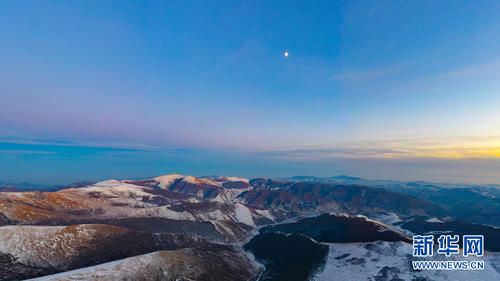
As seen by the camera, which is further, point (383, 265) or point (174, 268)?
point (174, 268)

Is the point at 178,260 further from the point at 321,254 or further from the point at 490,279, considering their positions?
the point at 490,279

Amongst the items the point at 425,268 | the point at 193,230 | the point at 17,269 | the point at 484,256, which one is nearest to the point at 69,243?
the point at 17,269

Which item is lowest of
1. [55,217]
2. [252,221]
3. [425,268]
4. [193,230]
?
[252,221]

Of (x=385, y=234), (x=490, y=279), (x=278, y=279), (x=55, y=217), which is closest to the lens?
(x=490, y=279)

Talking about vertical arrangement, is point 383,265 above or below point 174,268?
above

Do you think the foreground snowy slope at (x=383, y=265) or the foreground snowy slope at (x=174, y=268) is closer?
the foreground snowy slope at (x=174, y=268)

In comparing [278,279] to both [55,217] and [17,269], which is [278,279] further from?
[55,217]

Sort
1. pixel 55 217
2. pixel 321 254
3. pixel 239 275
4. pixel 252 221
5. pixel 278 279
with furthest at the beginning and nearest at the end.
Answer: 1. pixel 252 221
2. pixel 55 217
3. pixel 321 254
4. pixel 239 275
5. pixel 278 279

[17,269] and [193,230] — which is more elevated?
[17,269]

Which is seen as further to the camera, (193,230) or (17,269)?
(193,230)

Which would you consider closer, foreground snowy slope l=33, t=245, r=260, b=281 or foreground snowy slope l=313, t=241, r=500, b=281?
foreground snowy slope l=33, t=245, r=260, b=281
